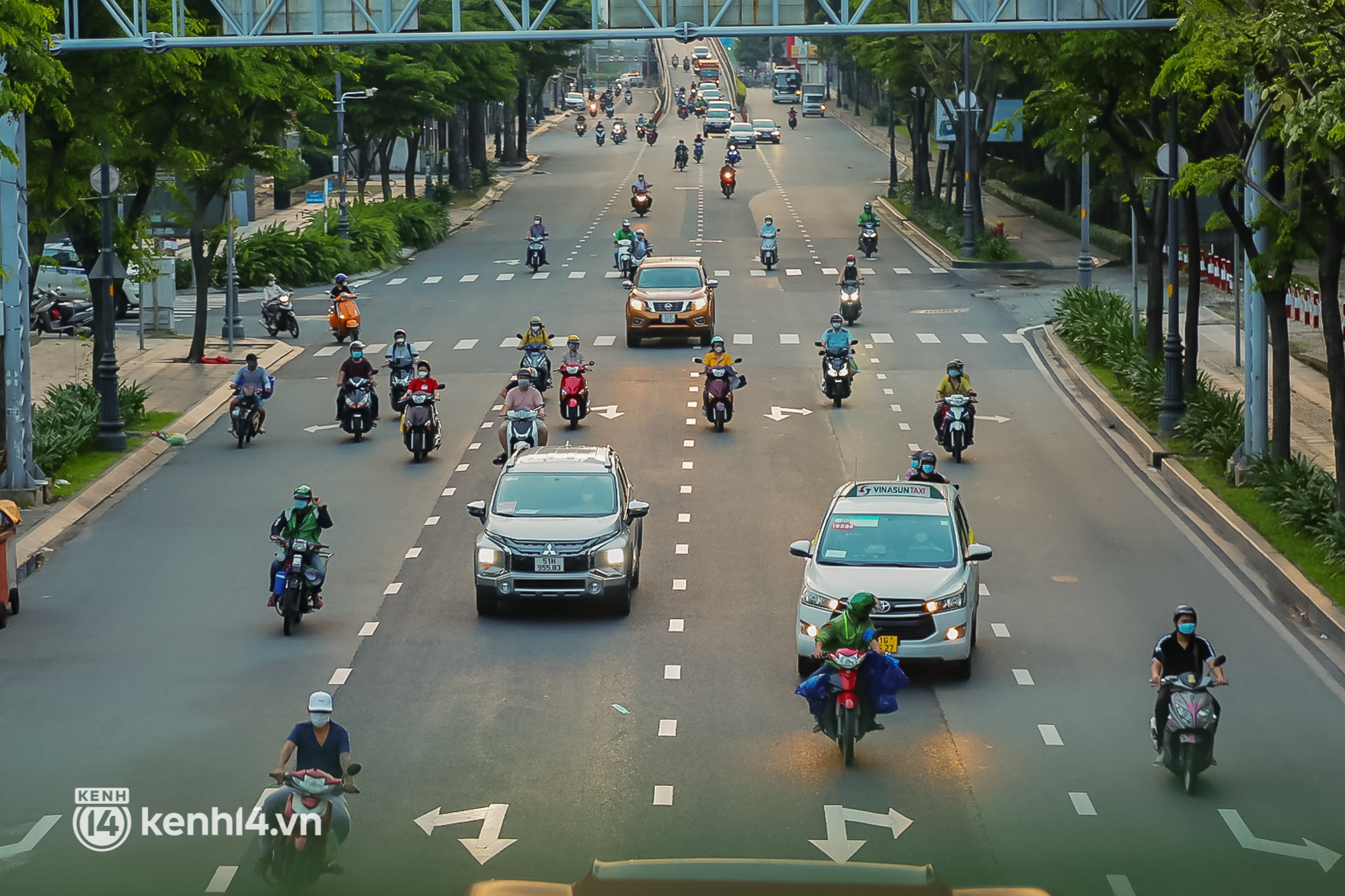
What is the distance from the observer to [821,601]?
1608cm

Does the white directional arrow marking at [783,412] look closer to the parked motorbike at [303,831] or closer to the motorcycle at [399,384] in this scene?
the motorcycle at [399,384]

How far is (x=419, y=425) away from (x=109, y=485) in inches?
180

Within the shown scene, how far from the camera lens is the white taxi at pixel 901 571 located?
16031 millimetres

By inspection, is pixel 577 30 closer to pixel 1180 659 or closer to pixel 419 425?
pixel 419 425

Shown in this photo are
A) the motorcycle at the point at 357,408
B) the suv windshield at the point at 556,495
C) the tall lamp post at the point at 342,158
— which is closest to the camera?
the suv windshield at the point at 556,495

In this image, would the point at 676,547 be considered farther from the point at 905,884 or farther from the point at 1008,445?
the point at 905,884

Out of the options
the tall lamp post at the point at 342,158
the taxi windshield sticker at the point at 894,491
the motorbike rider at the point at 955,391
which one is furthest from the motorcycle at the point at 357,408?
the tall lamp post at the point at 342,158

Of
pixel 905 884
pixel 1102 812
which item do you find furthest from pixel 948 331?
pixel 905 884

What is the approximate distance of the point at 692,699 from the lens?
15711 millimetres

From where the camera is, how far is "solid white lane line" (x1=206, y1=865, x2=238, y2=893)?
11.1 metres

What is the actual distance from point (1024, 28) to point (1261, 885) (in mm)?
17417

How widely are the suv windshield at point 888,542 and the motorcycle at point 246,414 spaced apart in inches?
558

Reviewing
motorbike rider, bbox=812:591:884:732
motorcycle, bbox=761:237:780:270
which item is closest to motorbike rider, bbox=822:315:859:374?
motorbike rider, bbox=812:591:884:732

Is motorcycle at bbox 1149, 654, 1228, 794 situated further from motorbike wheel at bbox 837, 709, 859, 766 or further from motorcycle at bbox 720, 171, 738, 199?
motorcycle at bbox 720, 171, 738, 199
